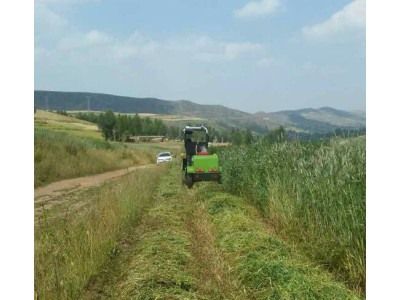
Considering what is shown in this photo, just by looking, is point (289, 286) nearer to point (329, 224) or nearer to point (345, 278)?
point (345, 278)

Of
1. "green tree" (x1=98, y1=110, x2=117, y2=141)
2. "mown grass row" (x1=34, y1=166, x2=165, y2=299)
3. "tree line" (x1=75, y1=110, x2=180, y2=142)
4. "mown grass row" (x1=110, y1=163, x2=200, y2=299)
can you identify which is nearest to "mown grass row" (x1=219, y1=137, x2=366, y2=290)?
"mown grass row" (x1=110, y1=163, x2=200, y2=299)

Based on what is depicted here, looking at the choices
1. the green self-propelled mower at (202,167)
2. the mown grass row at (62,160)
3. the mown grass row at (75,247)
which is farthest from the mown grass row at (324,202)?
the mown grass row at (62,160)

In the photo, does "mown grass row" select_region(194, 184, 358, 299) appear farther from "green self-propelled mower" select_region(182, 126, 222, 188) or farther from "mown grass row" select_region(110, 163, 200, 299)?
"green self-propelled mower" select_region(182, 126, 222, 188)

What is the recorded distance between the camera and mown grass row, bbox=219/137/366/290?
5.91m

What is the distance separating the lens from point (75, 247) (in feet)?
20.8

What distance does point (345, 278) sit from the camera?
607 centimetres

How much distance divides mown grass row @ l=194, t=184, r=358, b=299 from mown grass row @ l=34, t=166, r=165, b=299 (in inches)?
78.6

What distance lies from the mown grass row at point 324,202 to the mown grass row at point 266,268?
34cm

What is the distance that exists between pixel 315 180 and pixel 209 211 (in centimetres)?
384

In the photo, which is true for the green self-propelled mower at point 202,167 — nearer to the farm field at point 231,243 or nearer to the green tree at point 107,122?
the farm field at point 231,243

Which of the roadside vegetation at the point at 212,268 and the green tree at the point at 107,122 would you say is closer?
the roadside vegetation at the point at 212,268

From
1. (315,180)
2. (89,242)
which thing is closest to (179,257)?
(89,242)

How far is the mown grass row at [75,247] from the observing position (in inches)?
206

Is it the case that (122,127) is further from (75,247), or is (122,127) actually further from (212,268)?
(212,268)
